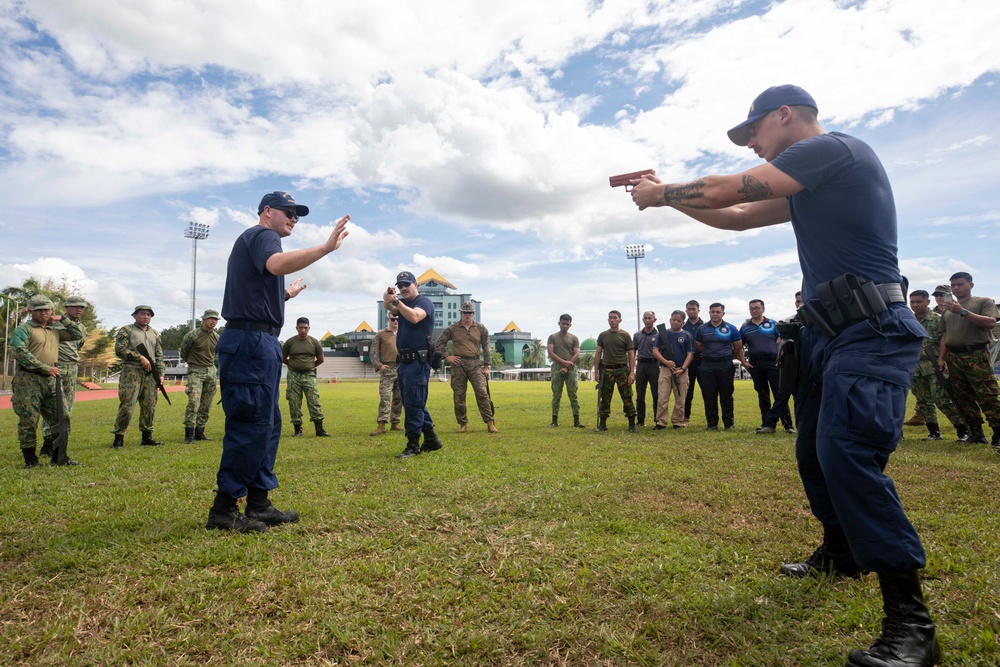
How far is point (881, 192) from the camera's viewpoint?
2.37 m

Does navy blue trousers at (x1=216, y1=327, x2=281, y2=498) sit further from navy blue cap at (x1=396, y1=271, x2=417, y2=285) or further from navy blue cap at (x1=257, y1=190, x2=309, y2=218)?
navy blue cap at (x1=396, y1=271, x2=417, y2=285)

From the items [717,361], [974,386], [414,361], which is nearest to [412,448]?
[414,361]

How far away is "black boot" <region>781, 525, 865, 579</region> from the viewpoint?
2768 mm

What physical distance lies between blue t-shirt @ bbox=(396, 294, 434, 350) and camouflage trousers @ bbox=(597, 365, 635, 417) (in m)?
3.94

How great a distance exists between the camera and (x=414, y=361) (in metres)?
7.27

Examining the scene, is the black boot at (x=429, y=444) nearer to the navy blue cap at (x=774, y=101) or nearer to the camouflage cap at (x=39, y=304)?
the camouflage cap at (x=39, y=304)

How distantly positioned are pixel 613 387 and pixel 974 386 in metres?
5.07

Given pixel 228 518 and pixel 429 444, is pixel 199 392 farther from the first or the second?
pixel 228 518

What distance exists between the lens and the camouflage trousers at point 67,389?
7320 millimetres

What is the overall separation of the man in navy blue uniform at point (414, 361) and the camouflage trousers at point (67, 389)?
430 cm

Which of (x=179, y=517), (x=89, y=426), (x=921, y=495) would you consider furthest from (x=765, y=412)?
(x=89, y=426)

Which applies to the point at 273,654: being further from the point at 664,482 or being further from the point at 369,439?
the point at 369,439

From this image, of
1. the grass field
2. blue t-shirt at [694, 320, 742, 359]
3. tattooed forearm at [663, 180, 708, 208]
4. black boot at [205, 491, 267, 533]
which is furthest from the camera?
blue t-shirt at [694, 320, 742, 359]

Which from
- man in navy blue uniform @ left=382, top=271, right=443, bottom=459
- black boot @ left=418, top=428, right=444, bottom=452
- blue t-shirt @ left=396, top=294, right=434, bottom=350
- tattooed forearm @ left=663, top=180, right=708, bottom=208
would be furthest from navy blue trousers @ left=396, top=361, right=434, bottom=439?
tattooed forearm @ left=663, top=180, right=708, bottom=208
